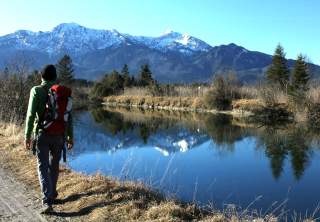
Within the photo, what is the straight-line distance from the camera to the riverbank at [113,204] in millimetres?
6575

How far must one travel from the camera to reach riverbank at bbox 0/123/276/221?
657cm

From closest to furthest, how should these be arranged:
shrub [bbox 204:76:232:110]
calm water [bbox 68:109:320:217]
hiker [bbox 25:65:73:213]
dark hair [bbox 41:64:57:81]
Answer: hiker [bbox 25:65:73:213]
dark hair [bbox 41:64:57:81]
calm water [bbox 68:109:320:217]
shrub [bbox 204:76:232:110]

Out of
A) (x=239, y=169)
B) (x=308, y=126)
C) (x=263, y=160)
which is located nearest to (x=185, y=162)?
(x=239, y=169)

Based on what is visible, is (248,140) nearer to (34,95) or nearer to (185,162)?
(185,162)

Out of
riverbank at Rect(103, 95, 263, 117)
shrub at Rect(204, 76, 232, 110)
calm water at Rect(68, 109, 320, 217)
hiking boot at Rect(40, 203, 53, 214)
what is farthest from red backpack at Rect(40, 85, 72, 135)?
shrub at Rect(204, 76, 232, 110)

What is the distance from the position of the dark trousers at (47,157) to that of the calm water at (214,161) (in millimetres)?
2400

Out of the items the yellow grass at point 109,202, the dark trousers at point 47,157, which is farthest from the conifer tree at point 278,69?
the dark trousers at point 47,157

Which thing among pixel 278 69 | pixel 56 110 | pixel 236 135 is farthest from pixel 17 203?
pixel 278 69

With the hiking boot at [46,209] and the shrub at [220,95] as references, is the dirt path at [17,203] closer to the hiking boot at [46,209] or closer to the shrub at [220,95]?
the hiking boot at [46,209]

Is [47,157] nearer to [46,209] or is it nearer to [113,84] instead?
[46,209]

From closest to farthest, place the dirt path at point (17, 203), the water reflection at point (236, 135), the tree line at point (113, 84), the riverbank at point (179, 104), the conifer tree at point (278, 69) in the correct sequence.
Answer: the dirt path at point (17, 203), the water reflection at point (236, 135), the riverbank at point (179, 104), the conifer tree at point (278, 69), the tree line at point (113, 84)

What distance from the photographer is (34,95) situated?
6.59 metres

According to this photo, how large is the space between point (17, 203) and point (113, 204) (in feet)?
5.05

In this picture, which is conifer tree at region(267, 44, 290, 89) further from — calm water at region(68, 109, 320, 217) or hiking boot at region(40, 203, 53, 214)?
hiking boot at region(40, 203, 53, 214)
